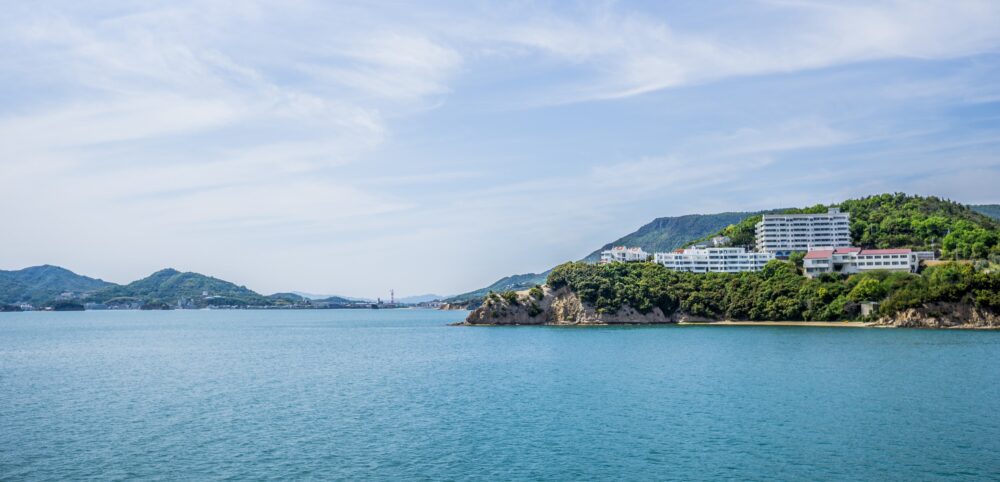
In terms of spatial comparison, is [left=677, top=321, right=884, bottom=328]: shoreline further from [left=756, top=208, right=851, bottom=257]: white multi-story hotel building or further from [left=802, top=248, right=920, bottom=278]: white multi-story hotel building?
[left=756, top=208, right=851, bottom=257]: white multi-story hotel building

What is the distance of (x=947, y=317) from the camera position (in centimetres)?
8506

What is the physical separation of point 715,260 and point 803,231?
62.4ft

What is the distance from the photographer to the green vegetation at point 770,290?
283ft

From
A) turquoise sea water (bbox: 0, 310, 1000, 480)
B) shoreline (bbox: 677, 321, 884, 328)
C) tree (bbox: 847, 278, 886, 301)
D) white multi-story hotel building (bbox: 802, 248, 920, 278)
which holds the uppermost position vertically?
white multi-story hotel building (bbox: 802, 248, 920, 278)

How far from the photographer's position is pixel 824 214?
137 meters

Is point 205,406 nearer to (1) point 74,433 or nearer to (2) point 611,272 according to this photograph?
(1) point 74,433

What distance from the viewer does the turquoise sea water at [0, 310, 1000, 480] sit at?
24.6 meters

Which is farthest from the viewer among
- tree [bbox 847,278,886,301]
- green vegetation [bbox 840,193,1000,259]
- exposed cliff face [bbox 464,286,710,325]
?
exposed cliff face [bbox 464,286,710,325]

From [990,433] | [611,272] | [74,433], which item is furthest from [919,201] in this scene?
[74,433]

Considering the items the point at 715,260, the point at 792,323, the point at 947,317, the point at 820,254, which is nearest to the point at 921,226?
the point at 820,254

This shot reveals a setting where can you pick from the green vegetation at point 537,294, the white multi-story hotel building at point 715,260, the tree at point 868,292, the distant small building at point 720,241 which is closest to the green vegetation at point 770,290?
the tree at point 868,292

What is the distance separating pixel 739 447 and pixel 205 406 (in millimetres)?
27016

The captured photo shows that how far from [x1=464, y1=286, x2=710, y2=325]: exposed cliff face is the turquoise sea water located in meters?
48.4

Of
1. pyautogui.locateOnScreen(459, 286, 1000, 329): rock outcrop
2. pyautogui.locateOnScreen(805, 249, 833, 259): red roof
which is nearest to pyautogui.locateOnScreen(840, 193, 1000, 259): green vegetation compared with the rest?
pyautogui.locateOnScreen(805, 249, 833, 259): red roof
